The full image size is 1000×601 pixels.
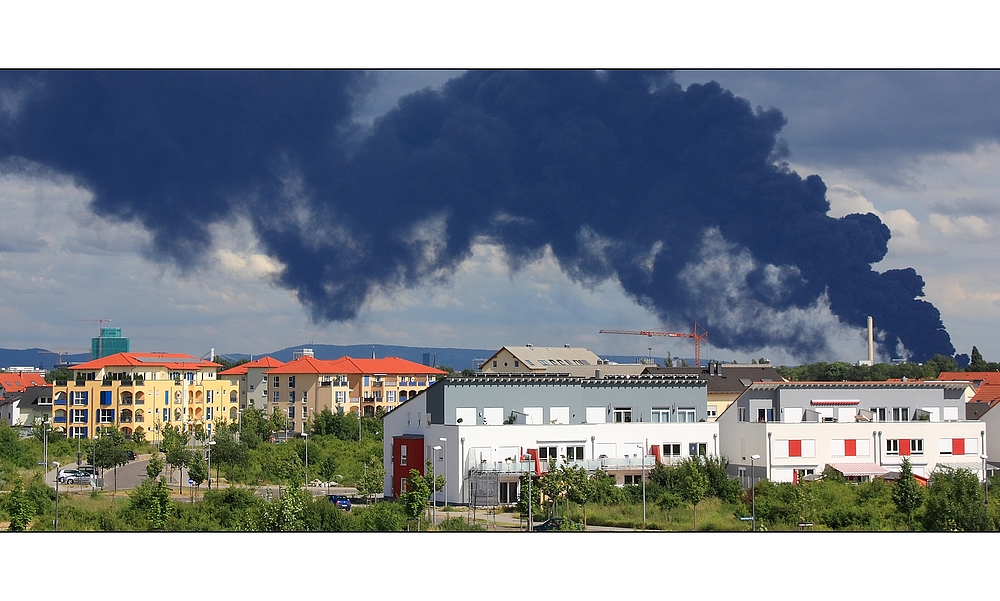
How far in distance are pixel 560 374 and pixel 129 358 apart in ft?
149

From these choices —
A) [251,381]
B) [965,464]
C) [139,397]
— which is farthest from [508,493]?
[251,381]

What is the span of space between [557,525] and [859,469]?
14263mm

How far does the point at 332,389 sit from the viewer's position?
294 feet

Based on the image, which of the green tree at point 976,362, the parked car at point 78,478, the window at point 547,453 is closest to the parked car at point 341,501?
the window at point 547,453

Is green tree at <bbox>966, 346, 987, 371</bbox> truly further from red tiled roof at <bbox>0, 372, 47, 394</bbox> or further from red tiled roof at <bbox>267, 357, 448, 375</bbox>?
red tiled roof at <bbox>0, 372, 47, 394</bbox>

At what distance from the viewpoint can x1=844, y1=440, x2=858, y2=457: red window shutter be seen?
38125 millimetres

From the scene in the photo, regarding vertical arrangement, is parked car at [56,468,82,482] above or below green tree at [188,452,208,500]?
below

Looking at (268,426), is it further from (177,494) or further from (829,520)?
(829,520)

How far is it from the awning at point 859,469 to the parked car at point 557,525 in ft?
41.6

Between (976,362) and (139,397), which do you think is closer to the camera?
(139,397)

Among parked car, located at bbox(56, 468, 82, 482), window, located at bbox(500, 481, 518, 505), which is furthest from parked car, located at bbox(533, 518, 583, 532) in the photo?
parked car, located at bbox(56, 468, 82, 482)

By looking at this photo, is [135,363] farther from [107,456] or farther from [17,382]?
[17,382]

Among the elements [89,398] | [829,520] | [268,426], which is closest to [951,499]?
[829,520]

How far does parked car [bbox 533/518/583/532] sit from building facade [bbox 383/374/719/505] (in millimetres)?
5777
